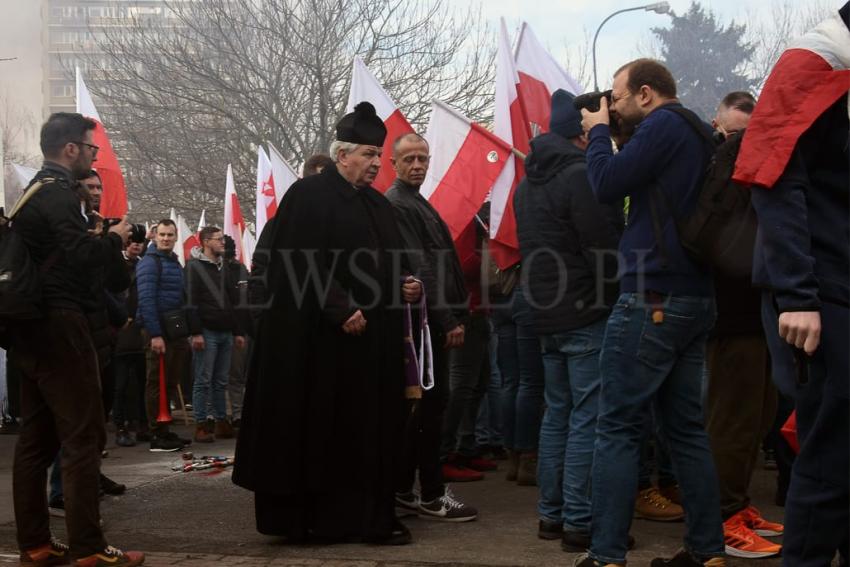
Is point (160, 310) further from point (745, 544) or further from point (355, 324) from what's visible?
point (745, 544)

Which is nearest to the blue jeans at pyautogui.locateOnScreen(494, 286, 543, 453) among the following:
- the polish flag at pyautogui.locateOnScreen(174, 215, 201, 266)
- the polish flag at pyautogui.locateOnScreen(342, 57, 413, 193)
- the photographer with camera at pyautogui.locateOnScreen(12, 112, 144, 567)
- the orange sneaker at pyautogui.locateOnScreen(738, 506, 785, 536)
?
the orange sneaker at pyautogui.locateOnScreen(738, 506, 785, 536)

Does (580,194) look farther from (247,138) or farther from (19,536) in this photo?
(247,138)

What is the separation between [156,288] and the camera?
36.0 ft

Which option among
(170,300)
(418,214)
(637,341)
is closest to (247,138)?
(170,300)

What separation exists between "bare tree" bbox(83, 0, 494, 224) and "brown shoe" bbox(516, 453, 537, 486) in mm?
20613

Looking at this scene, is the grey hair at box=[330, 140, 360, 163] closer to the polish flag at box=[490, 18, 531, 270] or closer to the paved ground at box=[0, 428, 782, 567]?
the paved ground at box=[0, 428, 782, 567]

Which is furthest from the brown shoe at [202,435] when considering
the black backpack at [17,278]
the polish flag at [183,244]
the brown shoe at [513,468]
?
the polish flag at [183,244]

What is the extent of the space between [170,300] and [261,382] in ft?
18.7

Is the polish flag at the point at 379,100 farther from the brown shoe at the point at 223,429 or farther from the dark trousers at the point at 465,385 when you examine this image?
the brown shoe at the point at 223,429

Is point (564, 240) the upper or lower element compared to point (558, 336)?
upper

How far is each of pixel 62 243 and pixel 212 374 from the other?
627 centimetres

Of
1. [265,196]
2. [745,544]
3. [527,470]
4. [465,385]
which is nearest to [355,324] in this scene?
[745,544]

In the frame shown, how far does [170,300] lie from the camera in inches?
436

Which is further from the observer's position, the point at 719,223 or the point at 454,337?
the point at 454,337
